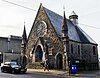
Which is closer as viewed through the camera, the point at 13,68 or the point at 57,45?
the point at 13,68

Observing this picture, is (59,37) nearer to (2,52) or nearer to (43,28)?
(43,28)

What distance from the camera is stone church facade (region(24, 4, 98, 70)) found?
1209 inches

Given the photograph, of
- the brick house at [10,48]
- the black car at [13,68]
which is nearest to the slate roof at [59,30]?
the black car at [13,68]

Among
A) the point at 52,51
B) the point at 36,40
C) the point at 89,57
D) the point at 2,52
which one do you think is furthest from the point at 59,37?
the point at 2,52

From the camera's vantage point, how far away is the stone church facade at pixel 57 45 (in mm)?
30706

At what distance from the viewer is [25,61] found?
120ft

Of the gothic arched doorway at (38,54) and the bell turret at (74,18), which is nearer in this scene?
the gothic arched doorway at (38,54)

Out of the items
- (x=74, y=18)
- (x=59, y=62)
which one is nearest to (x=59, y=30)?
(x=59, y=62)

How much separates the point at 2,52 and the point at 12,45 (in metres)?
5.20

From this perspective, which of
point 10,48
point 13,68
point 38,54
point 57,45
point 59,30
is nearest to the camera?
point 13,68

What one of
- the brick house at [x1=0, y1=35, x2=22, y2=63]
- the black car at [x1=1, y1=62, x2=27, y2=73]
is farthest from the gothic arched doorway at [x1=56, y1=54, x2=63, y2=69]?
the brick house at [x1=0, y1=35, x2=22, y2=63]

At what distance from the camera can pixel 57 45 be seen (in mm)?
31312

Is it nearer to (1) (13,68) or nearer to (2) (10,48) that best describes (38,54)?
(1) (13,68)

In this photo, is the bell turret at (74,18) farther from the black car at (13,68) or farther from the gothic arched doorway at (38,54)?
Answer: the black car at (13,68)
